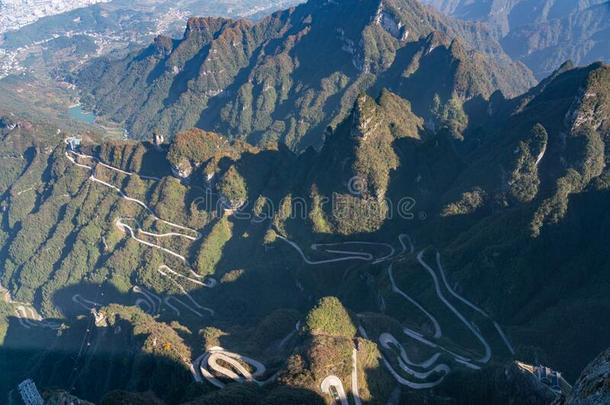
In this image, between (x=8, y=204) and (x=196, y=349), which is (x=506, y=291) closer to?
(x=196, y=349)

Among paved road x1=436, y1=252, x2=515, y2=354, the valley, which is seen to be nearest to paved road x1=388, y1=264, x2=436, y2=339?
the valley

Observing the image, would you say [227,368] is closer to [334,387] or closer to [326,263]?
[334,387]

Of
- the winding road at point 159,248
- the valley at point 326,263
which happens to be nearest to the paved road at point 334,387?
the valley at point 326,263

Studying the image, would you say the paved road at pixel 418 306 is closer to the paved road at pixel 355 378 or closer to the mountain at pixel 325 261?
the mountain at pixel 325 261

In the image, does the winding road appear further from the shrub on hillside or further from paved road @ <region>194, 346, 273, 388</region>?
the shrub on hillside

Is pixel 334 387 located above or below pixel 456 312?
below

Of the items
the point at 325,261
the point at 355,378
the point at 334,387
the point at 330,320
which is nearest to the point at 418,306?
the point at 330,320

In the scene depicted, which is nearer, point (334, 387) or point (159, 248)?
point (334, 387)

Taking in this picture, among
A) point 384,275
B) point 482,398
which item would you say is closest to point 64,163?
point 384,275
